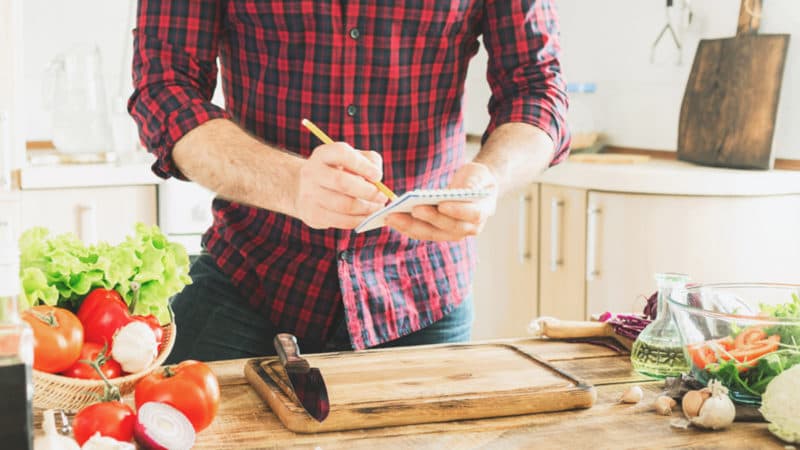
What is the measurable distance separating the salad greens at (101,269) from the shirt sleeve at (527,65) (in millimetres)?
667

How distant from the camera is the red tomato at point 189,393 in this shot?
1.04 meters

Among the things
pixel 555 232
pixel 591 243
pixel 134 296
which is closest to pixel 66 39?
pixel 555 232

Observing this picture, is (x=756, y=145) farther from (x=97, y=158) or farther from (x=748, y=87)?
(x=97, y=158)

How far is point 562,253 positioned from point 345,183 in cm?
173

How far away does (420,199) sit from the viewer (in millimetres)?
1162

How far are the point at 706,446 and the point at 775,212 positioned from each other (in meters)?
1.60

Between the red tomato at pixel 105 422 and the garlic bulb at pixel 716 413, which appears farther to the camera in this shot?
the garlic bulb at pixel 716 413

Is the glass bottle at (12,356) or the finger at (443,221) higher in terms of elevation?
the finger at (443,221)

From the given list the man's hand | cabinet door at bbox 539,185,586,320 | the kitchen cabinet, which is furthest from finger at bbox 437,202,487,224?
cabinet door at bbox 539,185,586,320

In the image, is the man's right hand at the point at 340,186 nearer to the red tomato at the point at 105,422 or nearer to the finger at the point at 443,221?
the finger at the point at 443,221

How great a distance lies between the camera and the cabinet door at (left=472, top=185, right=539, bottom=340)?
303 centimetres

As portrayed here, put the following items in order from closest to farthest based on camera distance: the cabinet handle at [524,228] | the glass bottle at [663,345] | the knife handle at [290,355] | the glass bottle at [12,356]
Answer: the glass bottle at [12,356] → the knife handle at [290,355] → the glass bottle at [663,345] → the cabinet handle at [524,228]

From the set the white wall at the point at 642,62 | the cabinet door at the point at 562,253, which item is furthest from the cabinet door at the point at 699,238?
the white wall at the point at 642,62

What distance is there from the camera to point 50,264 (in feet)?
3.67
